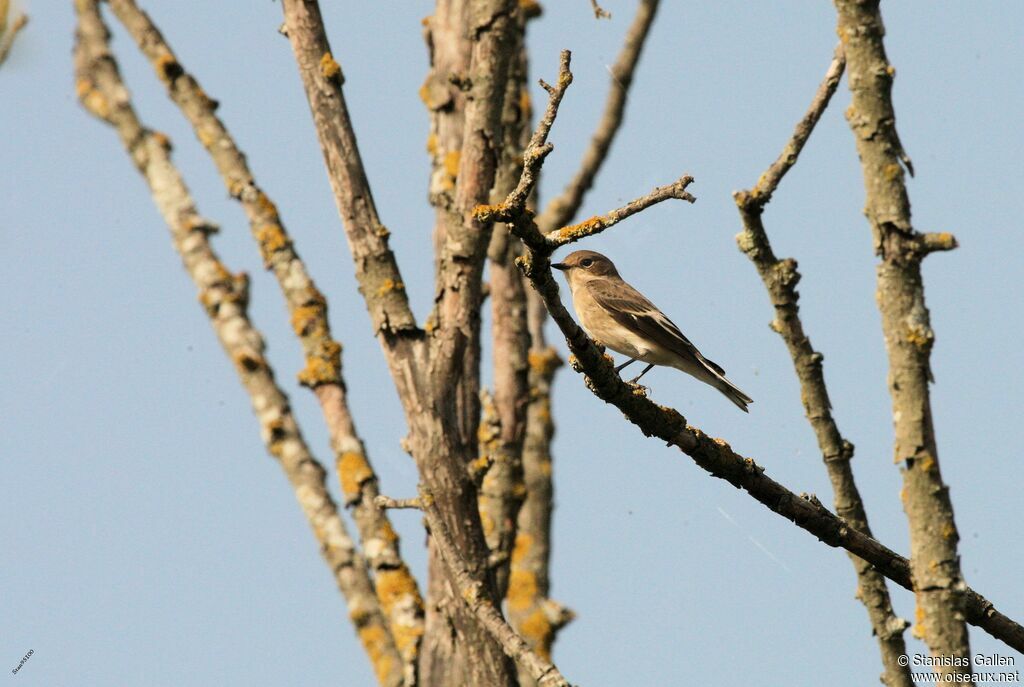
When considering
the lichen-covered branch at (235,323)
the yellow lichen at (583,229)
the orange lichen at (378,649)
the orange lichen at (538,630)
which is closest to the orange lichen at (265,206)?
the lichen-covered branch at (235,323)

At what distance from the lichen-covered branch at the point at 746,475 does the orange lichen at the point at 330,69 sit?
9.58 ft

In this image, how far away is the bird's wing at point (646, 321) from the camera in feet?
23.8

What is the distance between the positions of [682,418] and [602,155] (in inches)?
270

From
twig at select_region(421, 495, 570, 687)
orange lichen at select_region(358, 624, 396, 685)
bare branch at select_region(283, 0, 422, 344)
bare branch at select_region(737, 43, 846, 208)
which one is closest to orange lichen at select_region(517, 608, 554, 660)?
orange lichen at select_region(358, 624, 396, 685)

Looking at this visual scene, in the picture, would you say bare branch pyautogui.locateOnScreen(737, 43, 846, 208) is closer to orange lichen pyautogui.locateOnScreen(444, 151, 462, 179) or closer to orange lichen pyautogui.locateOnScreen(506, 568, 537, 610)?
orange lichen pyautogui.locateOnScreen(444, 151, 462, 179)

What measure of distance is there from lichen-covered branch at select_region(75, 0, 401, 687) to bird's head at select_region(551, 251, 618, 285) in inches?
89.3

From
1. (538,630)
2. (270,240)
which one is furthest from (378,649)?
(270,240)

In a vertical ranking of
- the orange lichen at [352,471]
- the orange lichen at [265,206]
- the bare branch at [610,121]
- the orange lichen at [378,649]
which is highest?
the bare branch at [610,121]

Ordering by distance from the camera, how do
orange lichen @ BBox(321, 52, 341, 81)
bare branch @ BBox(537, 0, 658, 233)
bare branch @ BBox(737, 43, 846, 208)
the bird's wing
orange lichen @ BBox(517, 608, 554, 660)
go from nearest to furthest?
bare branch @ BBox(737, 43, 846, 208), orange lichen @ BBox(321, 52, 341, 81), the bird's wing, orange lichen @ BBox(517, 608, 554, 660), bare branch @ BBox(537, 0, 658, 233)

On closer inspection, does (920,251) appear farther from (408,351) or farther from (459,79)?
(459,79)

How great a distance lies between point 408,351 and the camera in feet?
21.4

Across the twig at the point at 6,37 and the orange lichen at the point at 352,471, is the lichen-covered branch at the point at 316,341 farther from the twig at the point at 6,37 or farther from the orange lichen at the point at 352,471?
the twig at the point at 6,37

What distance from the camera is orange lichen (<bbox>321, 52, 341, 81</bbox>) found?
22.4 feet

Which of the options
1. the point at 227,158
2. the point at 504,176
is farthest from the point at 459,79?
the point at 227,158
